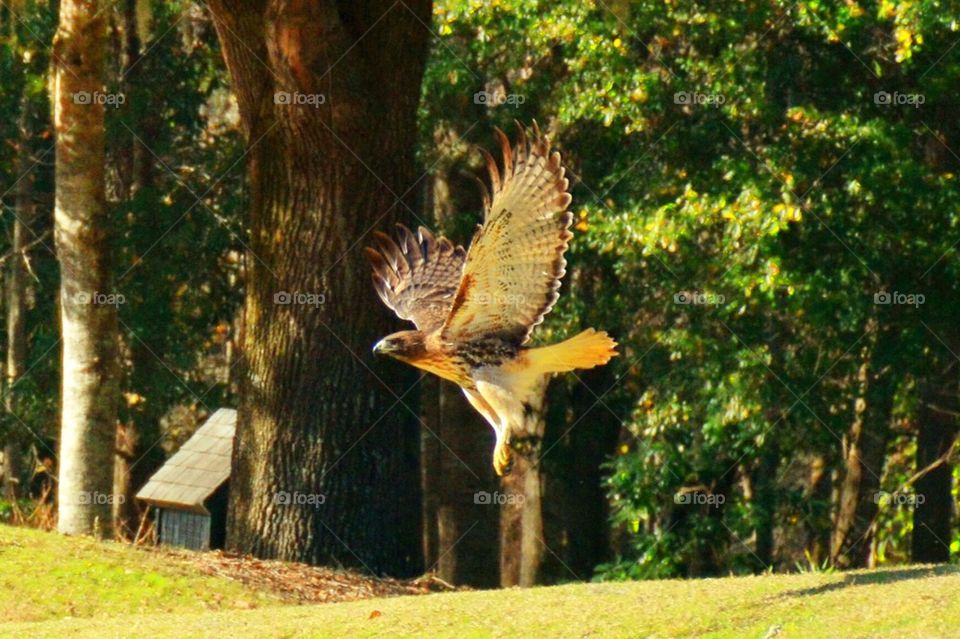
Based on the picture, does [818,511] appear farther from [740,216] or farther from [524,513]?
[740,216]

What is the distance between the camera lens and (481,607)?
8.31m

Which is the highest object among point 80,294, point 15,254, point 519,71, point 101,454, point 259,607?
point 519,71

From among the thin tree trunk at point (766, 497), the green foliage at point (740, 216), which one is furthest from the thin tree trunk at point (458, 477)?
the thin tree trunk at point (766, 497)

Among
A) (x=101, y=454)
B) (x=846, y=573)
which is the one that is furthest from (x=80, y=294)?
(x=846, y=573)

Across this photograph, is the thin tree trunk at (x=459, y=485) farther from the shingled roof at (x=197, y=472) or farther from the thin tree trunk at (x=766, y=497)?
the shingled roof at (x=197, y=472)

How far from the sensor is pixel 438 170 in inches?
684

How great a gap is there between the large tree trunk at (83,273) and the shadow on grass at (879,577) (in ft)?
17.9

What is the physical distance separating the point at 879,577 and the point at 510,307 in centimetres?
255

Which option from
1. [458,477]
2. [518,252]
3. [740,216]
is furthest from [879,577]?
[458,477]

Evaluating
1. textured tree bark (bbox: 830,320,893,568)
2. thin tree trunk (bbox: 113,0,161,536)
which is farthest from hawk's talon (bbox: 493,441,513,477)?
thin tree trunk (bbox: 113,0,161,536)

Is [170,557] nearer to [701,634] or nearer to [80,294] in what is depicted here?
[80,294]

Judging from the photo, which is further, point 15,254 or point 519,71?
point 15,254

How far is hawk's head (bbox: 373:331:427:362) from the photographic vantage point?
8.62 m

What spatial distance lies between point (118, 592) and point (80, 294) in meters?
2.64
